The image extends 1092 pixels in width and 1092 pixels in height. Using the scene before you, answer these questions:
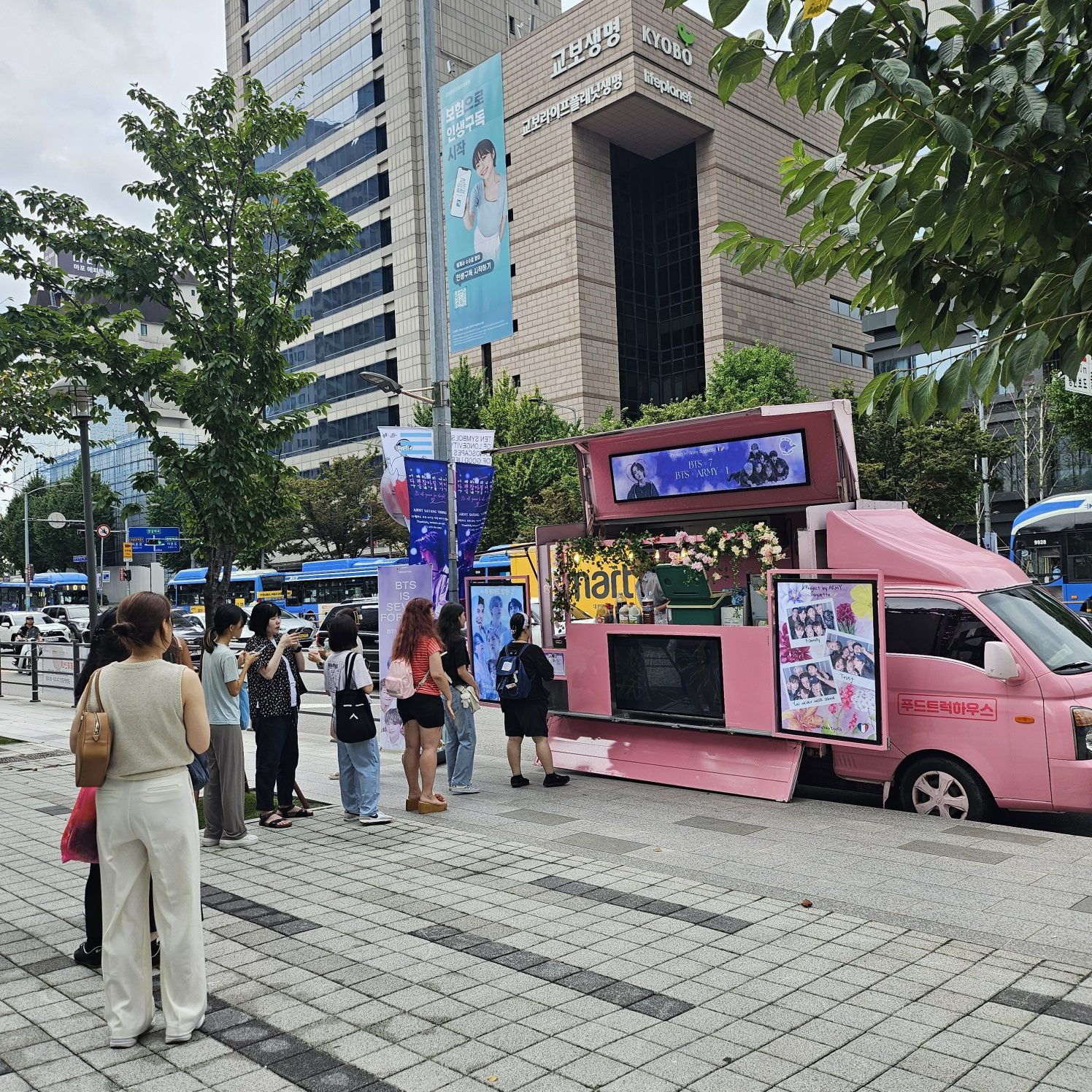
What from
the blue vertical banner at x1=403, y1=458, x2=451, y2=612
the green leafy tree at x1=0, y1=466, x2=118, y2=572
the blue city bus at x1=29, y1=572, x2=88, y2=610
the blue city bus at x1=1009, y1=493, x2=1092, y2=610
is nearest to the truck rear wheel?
the blue vertical banner at x1=403, y1=458, x2=451, y2=612

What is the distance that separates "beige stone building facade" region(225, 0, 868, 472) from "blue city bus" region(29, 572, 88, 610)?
1728 centimetres

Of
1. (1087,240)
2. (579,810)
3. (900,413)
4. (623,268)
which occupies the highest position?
(623,268)

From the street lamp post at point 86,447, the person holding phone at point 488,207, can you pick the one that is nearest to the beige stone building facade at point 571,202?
the person holding phone at point 488,207

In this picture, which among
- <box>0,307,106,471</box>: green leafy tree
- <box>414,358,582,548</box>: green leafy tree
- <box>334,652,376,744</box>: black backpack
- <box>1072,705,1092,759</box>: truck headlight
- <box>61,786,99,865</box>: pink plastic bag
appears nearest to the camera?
<box>61,786,99,865</box>: pink plastic bag

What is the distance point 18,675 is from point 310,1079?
2526cm

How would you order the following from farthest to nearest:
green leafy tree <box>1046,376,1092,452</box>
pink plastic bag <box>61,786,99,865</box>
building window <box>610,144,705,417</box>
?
building window <box>610,144,705,417</box>
green leafy tree <box>1046,376,1092,452</box>
pink plastic bag <box>61,786,99,865</box>

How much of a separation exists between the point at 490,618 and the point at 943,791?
564 cm

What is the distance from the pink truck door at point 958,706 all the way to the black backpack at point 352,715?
4.17 m

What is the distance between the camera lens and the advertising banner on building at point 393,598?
10648 mm

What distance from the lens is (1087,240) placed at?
10.0 ft

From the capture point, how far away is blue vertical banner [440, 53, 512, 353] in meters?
21.2

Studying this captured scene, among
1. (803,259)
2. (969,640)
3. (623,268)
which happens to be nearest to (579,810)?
(969,640)

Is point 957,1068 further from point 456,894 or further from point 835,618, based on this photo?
point 835,618

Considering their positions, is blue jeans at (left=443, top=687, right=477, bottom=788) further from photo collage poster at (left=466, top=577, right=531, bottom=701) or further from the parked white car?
Answer: the parked white car
